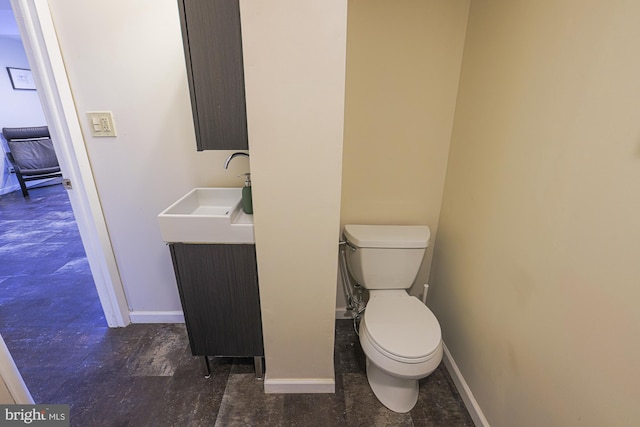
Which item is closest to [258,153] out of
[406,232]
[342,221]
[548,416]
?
[342,221]

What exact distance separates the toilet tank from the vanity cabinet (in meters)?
0.55

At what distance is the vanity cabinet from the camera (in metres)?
1.23

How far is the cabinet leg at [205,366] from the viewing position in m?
1.47

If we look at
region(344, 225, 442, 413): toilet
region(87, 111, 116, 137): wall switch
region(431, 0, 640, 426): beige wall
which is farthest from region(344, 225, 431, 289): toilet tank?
region(87, 111, 116, 137): wall switch

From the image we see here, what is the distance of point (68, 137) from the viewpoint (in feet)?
4.66

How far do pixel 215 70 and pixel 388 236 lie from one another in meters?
1.08

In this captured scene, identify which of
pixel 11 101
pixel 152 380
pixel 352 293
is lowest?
pixel 152 380

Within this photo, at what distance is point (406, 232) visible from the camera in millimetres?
1540

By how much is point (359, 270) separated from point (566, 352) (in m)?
0.87

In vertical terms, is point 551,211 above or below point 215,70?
below

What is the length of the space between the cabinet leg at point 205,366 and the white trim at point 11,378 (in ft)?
2.09

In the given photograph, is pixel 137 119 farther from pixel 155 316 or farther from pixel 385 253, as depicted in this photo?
pixel 385 253

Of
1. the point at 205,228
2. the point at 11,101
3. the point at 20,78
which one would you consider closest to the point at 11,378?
the point at 205,228

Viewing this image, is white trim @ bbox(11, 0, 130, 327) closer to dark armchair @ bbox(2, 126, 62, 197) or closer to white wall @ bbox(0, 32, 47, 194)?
dark armchair @ bbox(2, 126, 62, 197)
